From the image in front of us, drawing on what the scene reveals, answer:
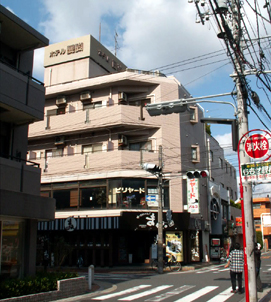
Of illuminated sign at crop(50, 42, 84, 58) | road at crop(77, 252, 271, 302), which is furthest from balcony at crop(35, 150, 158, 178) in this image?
road at crop(77, 252, 271, 302)

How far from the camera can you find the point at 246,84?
1115cm

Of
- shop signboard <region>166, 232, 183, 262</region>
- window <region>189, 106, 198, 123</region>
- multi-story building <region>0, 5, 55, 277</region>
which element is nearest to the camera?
multi-story building <region>0, 5, 55, 277</region>

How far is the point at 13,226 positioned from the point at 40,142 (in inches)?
736

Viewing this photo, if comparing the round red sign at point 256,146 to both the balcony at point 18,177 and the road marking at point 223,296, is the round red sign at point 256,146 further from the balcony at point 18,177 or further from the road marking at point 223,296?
the balcony at point 18,177

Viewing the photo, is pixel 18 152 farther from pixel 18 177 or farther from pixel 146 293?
pixel 146 293

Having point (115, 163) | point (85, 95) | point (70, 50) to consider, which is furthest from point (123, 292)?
point (70, 50)

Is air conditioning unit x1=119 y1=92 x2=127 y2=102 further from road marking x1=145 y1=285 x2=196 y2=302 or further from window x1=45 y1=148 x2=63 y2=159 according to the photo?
road marking x1=145 y1=285 x2=196 y2=302

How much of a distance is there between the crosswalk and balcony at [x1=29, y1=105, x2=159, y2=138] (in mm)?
14752

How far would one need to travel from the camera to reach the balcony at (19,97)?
42.9 ft

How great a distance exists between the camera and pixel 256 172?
9344 mm

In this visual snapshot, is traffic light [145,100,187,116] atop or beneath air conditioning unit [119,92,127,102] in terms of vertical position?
beneath

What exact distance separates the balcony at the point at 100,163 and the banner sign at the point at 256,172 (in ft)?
58.1

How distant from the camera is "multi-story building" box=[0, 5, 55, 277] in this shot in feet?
42.4

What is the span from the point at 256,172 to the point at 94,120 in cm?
2060
